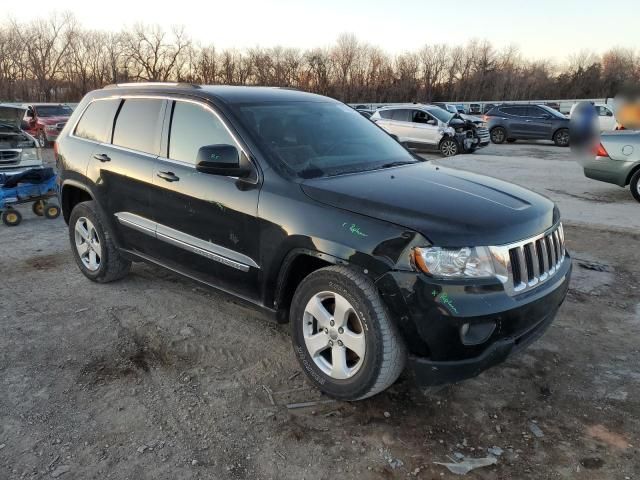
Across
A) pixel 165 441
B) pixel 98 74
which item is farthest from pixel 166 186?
pixel 98 74

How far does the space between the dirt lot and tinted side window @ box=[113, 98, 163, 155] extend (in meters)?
1.38

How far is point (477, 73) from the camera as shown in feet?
212

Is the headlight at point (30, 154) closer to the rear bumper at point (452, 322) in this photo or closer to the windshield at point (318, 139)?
the windshield at point (318, 139)

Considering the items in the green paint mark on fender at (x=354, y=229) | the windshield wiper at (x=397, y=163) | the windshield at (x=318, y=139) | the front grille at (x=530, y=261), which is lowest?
the front grille at (x=530, y=261)

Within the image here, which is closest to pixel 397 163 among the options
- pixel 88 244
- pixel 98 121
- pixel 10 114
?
pixel 98 121

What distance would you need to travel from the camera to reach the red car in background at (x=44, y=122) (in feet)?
62.4

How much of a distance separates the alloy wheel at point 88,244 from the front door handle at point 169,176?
1303mm

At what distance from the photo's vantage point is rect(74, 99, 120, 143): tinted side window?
4.64 meters

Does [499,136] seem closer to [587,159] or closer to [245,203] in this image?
[587,159]

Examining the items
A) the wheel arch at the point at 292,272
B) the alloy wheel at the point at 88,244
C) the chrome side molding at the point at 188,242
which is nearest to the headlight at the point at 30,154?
the alloy wheel at the point at 88,244

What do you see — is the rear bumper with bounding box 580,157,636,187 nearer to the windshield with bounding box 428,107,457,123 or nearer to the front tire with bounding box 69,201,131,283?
the front tire with bounding box 69,201,131,283

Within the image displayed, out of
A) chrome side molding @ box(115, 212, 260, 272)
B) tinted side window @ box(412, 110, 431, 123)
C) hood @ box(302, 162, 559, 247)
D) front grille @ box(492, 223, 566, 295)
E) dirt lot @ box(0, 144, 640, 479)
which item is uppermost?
tinted side window @ box(412, 110, 431, 123)

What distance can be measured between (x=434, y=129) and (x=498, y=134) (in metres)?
6.52

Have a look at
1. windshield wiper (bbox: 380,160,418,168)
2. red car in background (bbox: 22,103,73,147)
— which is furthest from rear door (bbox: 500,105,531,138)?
windshield wiper (bbox: 380,160,418,168)
